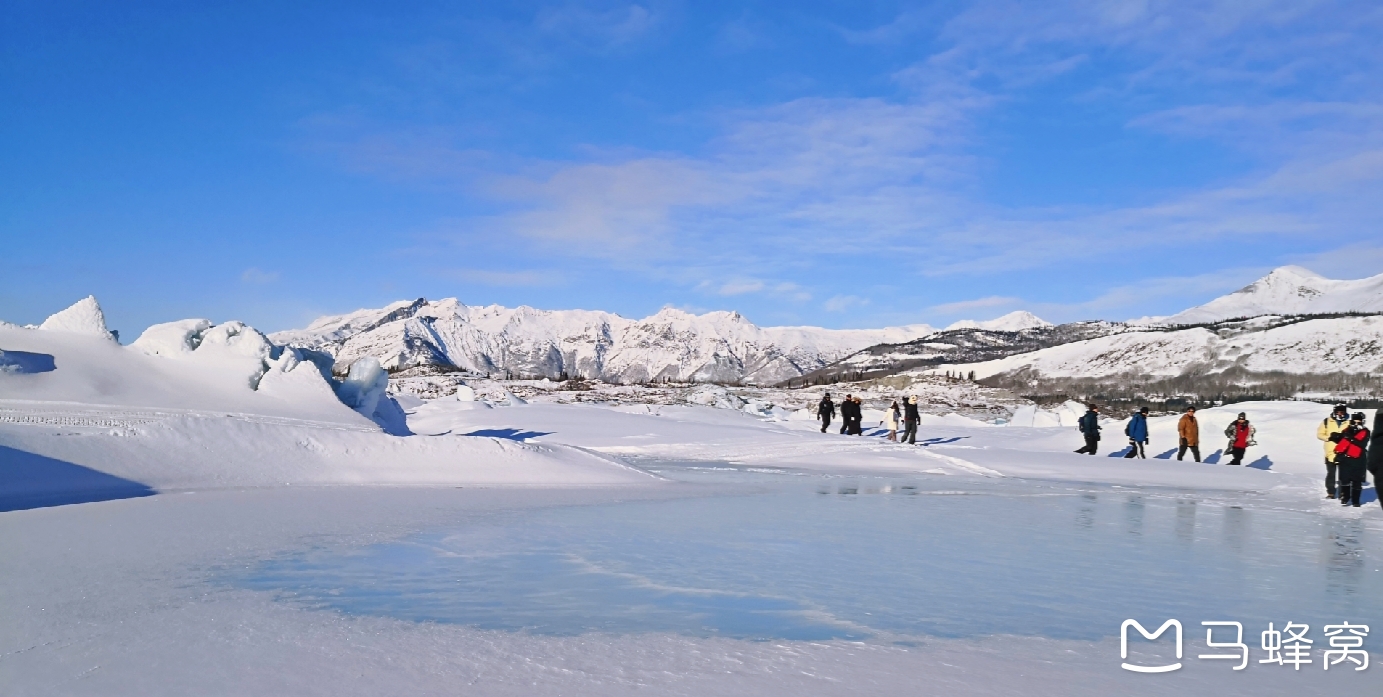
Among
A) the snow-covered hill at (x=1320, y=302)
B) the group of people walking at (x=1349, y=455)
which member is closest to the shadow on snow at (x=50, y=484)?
the group of people walking at (x=1349, y=455)

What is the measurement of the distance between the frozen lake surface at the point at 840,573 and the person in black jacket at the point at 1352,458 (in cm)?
270

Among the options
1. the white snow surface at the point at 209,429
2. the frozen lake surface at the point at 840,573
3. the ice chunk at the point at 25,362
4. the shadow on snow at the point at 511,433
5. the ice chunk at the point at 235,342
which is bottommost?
the frozen lake surface at the point at 840,573

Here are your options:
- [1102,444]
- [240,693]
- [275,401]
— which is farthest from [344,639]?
[1102,444]

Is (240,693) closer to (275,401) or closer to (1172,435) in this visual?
(275,401)

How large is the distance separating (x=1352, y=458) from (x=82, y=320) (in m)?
19.3

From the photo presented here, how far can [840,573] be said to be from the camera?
692cm

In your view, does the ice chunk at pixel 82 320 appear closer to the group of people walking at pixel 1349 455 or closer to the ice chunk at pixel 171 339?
the ice chunk at pixel 171 339

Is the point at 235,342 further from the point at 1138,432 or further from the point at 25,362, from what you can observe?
the point at 1138,432

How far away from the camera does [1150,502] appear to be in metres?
13.8

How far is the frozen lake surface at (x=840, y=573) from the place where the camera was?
17.7 feet

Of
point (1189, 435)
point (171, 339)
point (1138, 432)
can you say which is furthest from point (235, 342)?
point (1189, 435)

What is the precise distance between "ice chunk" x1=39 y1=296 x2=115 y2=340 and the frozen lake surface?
27.6 feet

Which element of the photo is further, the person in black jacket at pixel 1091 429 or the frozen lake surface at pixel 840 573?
the person in black jacket at pixel 1091 429

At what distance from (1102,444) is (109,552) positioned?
24.8 metres
